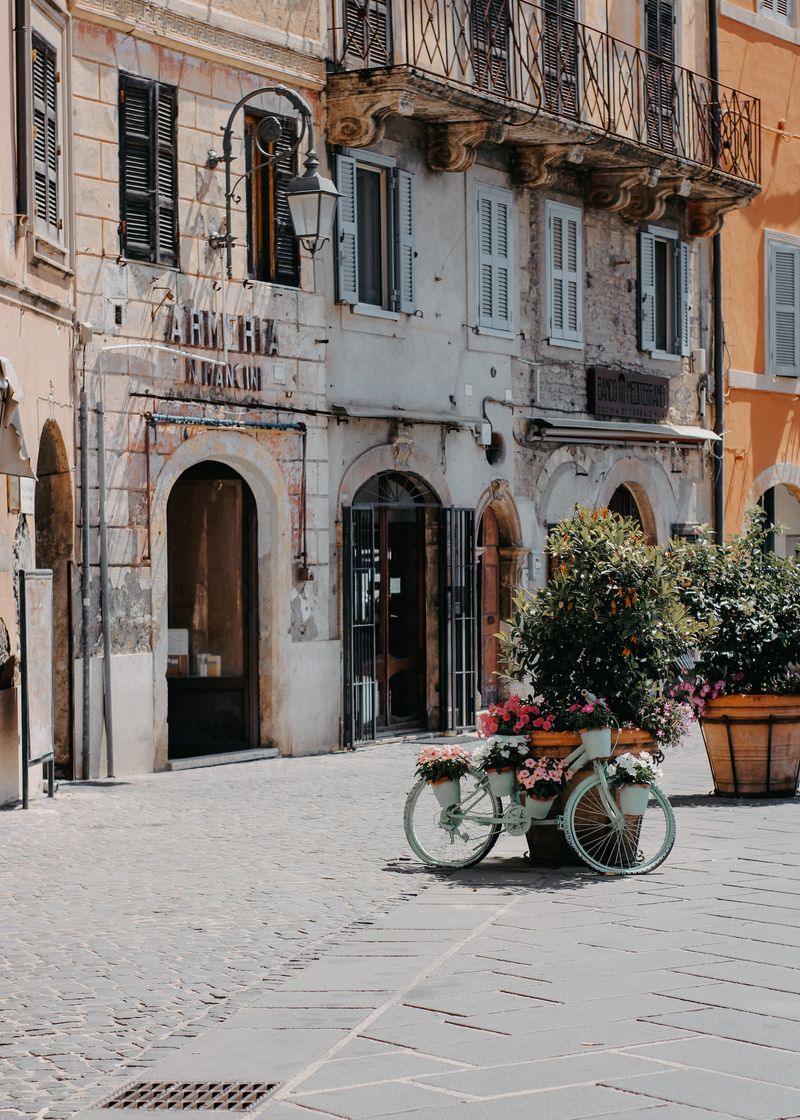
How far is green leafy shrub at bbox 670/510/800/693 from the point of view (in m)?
13.2

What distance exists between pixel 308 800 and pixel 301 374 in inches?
202

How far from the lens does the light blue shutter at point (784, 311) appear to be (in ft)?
87.7

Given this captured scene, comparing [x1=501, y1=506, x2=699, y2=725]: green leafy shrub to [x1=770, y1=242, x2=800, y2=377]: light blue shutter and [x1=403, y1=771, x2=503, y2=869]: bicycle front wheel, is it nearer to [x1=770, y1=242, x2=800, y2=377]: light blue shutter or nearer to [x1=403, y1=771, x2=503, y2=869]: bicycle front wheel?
[x1=403, y1=771, x2=503, y2=869]: bicycle front wheel

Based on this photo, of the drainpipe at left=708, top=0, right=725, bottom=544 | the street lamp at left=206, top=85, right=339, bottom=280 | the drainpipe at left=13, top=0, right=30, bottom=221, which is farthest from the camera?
the drainpipe at left=708, top=0, right=725, bottom=544

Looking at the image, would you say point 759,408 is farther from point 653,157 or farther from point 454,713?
point 454,713

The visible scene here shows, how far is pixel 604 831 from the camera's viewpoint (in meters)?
10.0

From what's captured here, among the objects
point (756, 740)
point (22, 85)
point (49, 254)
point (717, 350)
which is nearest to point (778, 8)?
point (717, 350)

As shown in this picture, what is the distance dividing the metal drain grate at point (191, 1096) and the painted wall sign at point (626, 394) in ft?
55.5

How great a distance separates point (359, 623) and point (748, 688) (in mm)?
5772

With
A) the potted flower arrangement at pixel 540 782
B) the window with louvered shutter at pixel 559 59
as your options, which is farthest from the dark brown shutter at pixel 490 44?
the potted flower arrangement at pixel 540 782

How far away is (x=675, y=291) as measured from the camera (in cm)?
2447

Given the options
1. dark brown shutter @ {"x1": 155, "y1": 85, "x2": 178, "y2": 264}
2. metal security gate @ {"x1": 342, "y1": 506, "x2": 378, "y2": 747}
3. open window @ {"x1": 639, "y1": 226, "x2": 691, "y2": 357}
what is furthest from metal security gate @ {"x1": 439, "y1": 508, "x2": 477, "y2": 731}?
open window @ {"x1": 639, "y1": 226, "x2": 691, "y2": 357}

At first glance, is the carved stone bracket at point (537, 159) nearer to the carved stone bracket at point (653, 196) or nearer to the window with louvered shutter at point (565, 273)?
the window with louvered shutter at point (565, 273)

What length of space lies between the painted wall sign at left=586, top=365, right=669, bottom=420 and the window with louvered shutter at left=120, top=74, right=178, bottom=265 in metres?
7.30
